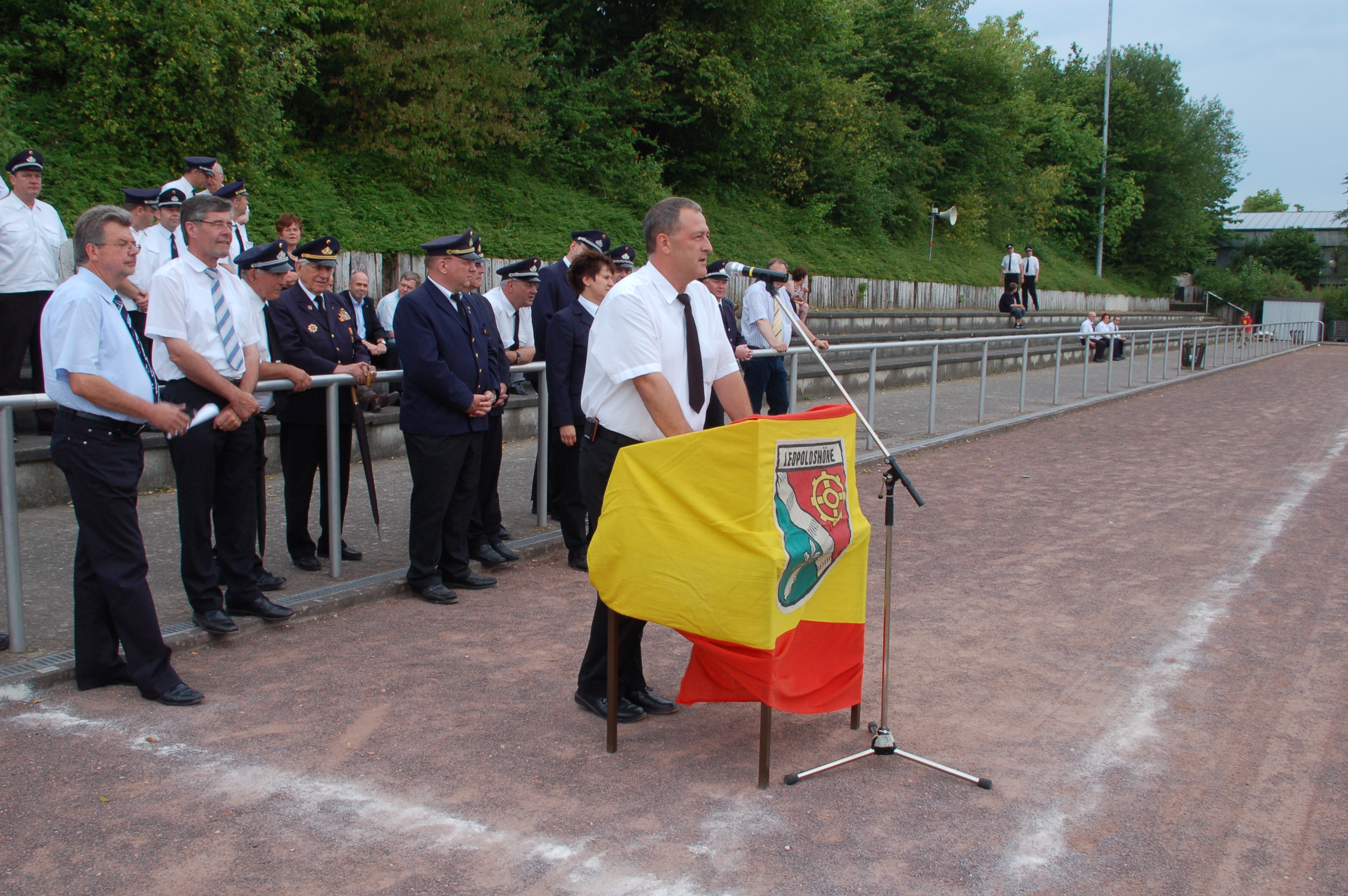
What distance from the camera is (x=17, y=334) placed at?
26.9 ft

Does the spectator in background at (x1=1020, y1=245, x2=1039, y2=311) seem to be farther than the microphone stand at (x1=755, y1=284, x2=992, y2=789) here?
Yes

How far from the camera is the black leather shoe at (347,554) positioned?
6715mm

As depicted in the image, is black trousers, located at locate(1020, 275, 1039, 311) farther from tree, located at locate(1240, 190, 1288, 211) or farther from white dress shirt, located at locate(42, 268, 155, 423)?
tree, located at locate(1240, 190, 1288, 211)

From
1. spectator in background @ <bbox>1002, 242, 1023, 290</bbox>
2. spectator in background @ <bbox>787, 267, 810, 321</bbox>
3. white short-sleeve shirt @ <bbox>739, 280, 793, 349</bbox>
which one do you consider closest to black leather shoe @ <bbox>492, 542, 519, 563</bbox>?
white short-sleeve shirt @ <bbox>739, 280, 793, 349</bbox>

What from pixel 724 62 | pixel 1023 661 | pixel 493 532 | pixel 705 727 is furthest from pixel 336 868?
pixel 724 62

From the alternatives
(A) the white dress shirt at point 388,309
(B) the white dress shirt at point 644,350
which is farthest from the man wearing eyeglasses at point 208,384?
(A) the white dress shirt at point 388,309

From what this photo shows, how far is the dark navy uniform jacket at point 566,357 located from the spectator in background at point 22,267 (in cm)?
399

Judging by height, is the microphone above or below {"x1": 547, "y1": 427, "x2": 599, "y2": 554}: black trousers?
above

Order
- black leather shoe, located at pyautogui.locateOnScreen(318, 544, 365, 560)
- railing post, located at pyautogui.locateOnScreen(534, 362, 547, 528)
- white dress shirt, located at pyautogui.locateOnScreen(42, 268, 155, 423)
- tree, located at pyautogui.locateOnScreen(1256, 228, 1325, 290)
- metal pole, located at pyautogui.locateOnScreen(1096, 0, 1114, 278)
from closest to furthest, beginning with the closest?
white dress shirt, located at pyautogui.locateOnScreen(42, 268, 155, 423) → black leather shoe, located at pyautogui.locateOnScreen(318, 544, 365, 560) → railing post, located at pyautogui.locateOnScreen(534, 362, 547, 528) → metal pole, located at pyautogui.locateOnScreen(1096, 0, 1114, 278) → tree, located at pyautogui.locateOnScreen(1256, 228, 1325, 290)

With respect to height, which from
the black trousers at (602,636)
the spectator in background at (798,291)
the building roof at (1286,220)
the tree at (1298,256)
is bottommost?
the black trousers at (602,636)

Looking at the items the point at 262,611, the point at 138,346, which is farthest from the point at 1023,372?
the point at 138,346

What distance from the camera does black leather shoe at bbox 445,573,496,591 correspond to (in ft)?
20.8

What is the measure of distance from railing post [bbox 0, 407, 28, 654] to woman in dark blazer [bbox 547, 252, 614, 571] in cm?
300

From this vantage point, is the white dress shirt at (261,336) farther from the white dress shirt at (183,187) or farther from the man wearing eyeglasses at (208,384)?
the white dress shirt at (183,187)
